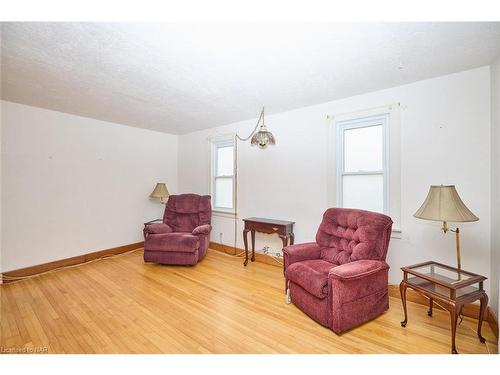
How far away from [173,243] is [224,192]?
1.46 meters

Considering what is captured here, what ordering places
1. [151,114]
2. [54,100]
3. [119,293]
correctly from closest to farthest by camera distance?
1. [119,293]
2. [54,100]
3. [151,114]

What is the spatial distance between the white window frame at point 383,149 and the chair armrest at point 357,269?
87 cm

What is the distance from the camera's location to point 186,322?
2086 mm

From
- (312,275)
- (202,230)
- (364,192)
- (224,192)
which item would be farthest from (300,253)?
(224,192)

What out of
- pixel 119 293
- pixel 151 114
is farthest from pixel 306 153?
pixel 119 293

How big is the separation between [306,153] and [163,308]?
→ 264cm

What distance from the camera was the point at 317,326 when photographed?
2029 millimetres

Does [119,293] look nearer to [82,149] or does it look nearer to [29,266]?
[29,266]

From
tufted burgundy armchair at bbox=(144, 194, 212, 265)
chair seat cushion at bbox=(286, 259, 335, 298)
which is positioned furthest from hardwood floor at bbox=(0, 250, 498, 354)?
tufted burgundy armchair at bbox=(144, 194, 212, 265)

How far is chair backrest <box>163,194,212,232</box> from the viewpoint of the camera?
13.5ft

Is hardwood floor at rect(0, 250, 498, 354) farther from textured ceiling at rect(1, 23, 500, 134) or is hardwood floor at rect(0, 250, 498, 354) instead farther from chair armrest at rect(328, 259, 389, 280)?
textured ceiling at rect(1, 23, 500, 134)

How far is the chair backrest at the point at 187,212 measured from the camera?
4102 millimetres

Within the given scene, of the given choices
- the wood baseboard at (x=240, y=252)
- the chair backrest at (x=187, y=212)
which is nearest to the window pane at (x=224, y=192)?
the chair backrest at (x=187, y=212)

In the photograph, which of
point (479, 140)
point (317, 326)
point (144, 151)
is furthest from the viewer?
point (144, 151)
